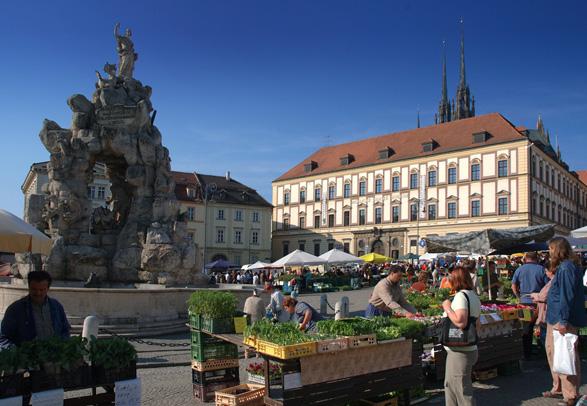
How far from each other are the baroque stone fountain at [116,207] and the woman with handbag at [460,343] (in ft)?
26.3

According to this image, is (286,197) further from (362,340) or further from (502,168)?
(362,340)

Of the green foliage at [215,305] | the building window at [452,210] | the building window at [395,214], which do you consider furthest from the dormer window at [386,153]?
the green foliage at [215,305]

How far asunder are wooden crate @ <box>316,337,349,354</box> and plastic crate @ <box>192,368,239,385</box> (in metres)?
2.10

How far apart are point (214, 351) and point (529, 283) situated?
574cm

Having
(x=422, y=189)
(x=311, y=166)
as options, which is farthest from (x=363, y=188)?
(x=311, y=166)

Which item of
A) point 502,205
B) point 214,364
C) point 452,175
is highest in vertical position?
point 452,175

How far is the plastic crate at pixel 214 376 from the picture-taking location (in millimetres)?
6823

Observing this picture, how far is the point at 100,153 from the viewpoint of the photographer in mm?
15797

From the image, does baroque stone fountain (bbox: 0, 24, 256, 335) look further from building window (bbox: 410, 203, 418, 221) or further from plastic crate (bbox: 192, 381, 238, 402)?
building window (bbox: 410, 203, 418, 221)

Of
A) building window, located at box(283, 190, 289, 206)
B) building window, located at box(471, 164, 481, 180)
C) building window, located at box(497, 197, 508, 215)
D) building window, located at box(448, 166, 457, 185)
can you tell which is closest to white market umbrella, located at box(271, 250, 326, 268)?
building window, located at box(497, 197, 508, 215)

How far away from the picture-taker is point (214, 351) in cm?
704

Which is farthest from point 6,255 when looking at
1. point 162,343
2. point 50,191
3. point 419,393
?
point 419,393

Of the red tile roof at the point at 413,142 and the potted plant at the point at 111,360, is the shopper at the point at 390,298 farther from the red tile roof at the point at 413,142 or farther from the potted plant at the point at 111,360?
the red tile roof at the point at 413,142

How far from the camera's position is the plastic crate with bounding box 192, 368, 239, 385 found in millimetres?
6823
